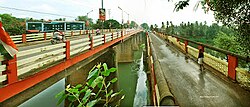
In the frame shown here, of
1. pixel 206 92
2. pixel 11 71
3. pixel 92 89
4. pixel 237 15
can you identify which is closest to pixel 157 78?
pixel 92 89

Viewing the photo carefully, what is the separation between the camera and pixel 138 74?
26172 millimetres

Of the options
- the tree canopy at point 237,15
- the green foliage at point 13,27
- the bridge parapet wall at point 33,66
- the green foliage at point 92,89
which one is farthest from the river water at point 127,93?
the green foliage at point 92,89

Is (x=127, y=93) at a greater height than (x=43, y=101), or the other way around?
(x=127, y=93)

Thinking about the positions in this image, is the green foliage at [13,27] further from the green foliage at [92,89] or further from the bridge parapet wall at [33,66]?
the green foliage at [92,89]

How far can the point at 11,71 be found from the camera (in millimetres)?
4285

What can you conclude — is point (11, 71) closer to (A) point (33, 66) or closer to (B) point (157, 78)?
(A) point (33, 66)

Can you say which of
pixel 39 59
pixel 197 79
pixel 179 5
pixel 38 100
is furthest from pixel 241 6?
pixel 38 100

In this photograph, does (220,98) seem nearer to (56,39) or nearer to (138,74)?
(56,39)

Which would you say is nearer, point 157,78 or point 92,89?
point 92,89

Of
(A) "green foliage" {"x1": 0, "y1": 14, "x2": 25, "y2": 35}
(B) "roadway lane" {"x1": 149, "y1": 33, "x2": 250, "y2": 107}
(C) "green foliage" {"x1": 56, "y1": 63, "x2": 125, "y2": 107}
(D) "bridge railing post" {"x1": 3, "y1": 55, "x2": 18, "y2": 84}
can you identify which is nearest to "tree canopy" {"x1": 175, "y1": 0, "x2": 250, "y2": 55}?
(B) "roadway lane" {"x1": 149, "y1": 33, "x2": 250, "y2": 107}

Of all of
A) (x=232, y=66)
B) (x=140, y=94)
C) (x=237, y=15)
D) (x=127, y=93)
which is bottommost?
(x=140, y=94)

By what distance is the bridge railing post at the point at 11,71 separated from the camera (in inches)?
164

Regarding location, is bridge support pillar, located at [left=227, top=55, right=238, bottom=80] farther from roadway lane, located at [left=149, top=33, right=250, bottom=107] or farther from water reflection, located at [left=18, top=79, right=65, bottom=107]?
water reflection, located at [left=18, top=79, right=65, bottom=107]

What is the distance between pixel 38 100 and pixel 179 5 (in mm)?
14847
